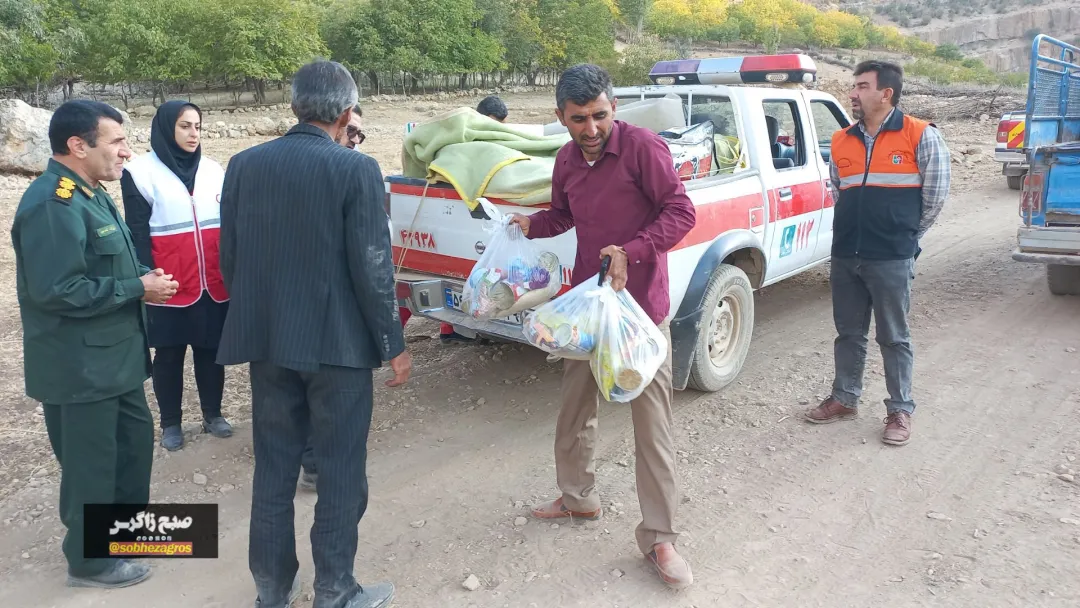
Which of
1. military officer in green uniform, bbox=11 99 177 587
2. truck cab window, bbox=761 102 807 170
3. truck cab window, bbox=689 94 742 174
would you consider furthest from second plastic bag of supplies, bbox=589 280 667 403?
truck cab window, bbox=761 102 807 170

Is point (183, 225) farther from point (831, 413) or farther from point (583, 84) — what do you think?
point (831, 413)

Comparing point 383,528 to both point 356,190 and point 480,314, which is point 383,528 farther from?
point 356,190

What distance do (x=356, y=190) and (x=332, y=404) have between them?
737 mm

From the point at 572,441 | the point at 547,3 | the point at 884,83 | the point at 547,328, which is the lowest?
the point at 572,441

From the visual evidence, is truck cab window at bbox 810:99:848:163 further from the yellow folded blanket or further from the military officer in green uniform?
the military officer in green uniform

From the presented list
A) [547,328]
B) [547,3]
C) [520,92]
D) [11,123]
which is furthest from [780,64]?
[547,3]

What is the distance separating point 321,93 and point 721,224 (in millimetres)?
2847

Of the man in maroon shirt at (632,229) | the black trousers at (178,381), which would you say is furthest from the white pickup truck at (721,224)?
the black trousers at (178,381)

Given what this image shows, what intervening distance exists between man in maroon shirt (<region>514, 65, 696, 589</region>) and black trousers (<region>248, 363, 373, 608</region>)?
0.97 metres

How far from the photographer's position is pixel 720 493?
3.74 m

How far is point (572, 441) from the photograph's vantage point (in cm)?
334

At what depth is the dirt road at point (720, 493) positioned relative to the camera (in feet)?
9.93

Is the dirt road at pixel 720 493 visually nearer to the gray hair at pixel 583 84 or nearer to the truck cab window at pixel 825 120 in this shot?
the truck cab window at pixel 825 120

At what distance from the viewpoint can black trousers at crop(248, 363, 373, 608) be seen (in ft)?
8.68
